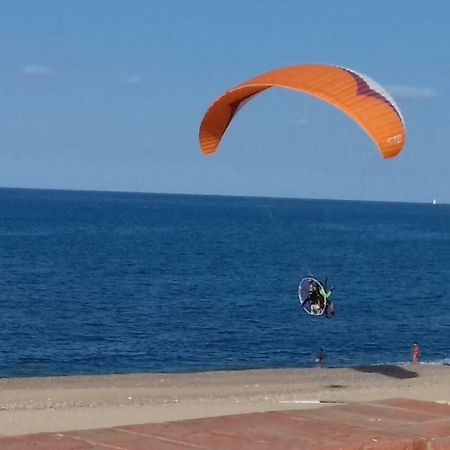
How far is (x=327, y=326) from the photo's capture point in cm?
4100

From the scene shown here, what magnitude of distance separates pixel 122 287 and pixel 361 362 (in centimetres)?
2459

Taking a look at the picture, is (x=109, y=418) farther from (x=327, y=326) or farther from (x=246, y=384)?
(x=327, y=326)

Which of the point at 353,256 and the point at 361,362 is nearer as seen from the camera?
the point at 361,362

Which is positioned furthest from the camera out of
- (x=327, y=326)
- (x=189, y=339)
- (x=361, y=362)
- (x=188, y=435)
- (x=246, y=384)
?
(x=327, y=326)

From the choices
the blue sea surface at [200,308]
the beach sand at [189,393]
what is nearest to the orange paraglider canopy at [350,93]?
the beach sand at [189,393]

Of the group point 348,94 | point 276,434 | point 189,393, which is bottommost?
point 189,393

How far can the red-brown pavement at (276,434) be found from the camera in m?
4.88

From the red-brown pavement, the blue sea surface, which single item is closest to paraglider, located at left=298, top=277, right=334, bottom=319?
the blue sea surface

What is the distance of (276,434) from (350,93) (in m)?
10.3

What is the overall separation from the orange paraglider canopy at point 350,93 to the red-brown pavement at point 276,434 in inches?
355

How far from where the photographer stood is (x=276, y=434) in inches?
206

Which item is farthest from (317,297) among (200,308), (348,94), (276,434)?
(200,308)

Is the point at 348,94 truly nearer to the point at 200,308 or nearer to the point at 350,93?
the point at 350,93

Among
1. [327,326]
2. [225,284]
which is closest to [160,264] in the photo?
[225,284]
